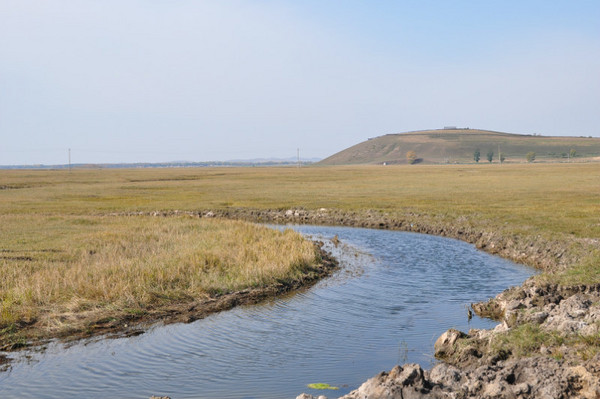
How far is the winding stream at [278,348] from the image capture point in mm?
10977

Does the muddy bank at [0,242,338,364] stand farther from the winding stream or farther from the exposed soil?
the winding stream

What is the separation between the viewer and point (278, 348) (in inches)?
522

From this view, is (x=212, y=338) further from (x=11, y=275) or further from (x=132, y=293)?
(x=11, y=275)

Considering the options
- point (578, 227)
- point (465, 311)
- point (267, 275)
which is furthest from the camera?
point (578, 227)

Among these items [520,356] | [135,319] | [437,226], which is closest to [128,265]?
[135,319]

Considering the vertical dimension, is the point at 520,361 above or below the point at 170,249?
above

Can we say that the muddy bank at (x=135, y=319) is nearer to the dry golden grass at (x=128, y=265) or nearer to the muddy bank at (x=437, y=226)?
the dry golden grass at (x=128, y=265)

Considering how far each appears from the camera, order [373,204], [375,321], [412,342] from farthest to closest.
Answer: [373,204], [375,321], [412,342]

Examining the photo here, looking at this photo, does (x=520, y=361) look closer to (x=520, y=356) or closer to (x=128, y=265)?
(x=520, y=356)

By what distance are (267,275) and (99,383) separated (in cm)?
922

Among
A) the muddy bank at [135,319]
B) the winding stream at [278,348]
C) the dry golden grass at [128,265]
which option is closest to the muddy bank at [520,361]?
the winding stream at [278,348]

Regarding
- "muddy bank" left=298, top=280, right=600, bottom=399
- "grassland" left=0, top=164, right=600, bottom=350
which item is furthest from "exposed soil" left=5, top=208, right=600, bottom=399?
"grassland" left=0, top=164, right=600, bottom=350

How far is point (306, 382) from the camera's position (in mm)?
11094

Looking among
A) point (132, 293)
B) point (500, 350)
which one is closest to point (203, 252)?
point (132, 293)
